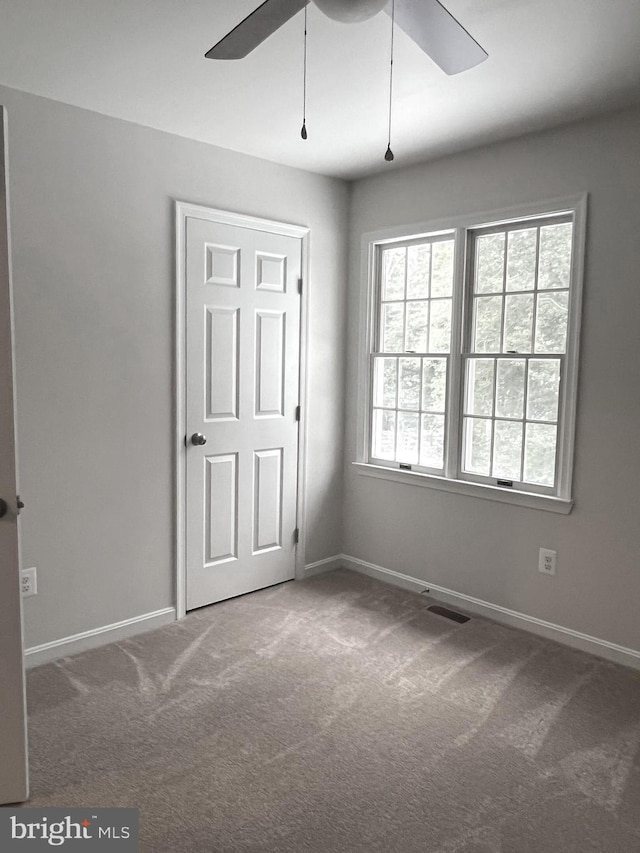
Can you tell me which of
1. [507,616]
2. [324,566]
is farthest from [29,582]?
[507,616]

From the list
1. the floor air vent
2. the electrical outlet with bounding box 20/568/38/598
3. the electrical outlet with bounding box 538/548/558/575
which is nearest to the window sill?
the electrical outlet with bounding box 538/548/558/575

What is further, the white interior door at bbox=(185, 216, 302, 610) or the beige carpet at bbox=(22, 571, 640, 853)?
the white interior door at bbox=(185, 216, 302, 610)

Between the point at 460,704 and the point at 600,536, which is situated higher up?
the point at 600,536

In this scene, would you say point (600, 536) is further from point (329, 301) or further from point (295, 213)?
point (295, 213)

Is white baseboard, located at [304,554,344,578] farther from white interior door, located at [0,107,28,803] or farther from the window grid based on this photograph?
white interior door, located at [0,107,28,803]

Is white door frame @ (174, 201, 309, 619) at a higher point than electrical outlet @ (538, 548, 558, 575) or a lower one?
higher

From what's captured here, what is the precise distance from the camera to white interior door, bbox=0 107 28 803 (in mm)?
1883

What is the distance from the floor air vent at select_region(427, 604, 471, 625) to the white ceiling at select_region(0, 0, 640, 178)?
2523 millimetres

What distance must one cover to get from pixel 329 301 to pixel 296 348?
420mm

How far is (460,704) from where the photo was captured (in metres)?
2.62

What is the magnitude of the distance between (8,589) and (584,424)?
2.54 meters

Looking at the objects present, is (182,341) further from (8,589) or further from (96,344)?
(8,589)

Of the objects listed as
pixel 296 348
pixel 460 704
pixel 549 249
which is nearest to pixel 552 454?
pixel 549 249

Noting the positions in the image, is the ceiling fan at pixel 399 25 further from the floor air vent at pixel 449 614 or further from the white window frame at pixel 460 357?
the floor air vent at pixel 449 614
